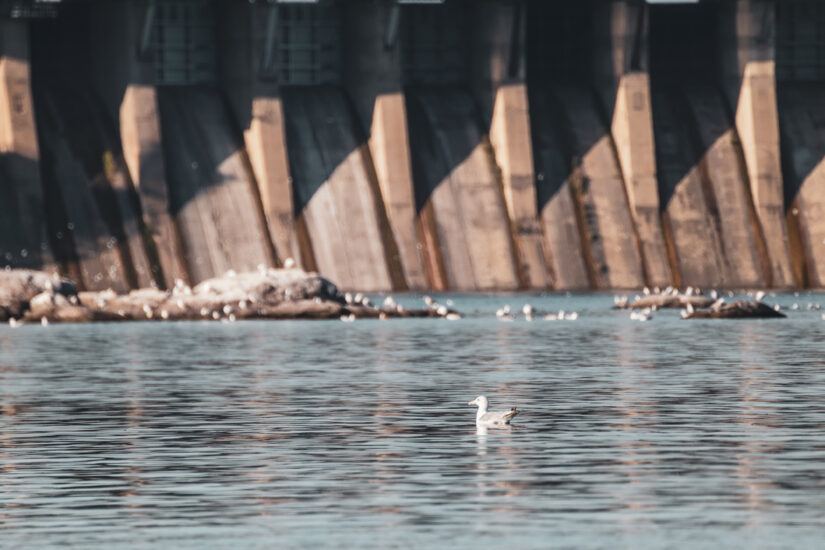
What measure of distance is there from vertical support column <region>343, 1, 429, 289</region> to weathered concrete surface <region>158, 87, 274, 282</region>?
7.46 m

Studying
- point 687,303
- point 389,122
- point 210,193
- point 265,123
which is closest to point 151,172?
point 210,193

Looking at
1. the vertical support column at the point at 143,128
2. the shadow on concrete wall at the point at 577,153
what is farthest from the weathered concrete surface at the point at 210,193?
the shadow on concrete wall at the point at 577,153

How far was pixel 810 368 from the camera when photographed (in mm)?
52406

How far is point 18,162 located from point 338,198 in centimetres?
1889

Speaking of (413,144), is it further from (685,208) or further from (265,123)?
(685,208)

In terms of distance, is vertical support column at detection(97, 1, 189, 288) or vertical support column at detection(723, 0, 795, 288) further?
vertical support column at detection(723, 0, 795, 288)

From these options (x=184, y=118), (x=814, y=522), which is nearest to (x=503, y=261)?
(x=184, y=118)

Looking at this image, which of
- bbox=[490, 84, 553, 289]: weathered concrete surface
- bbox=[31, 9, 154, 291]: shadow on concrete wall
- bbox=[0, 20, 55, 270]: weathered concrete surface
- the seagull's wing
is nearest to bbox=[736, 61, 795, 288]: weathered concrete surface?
bbox=[490, 84, 553, 289]: weathered concrete surface

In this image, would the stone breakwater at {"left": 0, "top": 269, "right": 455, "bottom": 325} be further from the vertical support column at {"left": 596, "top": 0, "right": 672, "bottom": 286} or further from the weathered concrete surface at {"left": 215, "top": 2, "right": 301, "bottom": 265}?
the vertical support column at {"left": 596, "top": 0, "right": 672, "bottom": 286}

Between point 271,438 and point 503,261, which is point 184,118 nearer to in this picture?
point 503,261

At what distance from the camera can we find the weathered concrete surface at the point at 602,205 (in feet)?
366

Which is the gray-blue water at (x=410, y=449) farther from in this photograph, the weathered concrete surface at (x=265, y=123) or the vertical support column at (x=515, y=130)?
the vertical support column at (x=515, y=130)

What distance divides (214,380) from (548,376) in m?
8.73

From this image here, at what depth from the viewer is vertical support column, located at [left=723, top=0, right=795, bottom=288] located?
4478 inches
